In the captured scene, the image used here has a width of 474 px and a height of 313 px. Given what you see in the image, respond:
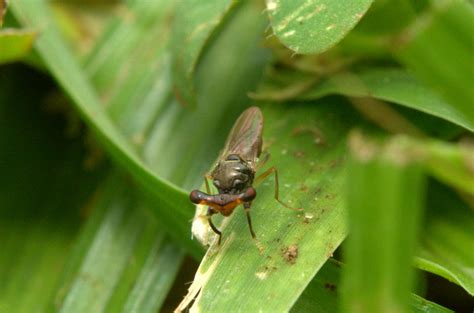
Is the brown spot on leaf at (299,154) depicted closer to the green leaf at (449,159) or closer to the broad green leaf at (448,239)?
the broad green leaf at (448,239)

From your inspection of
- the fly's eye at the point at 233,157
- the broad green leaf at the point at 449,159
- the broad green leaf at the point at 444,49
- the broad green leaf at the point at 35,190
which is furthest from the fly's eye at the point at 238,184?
the broad green leaf at the point at 449,159

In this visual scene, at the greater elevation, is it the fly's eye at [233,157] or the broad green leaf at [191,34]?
the broad green leaf at [191,34]

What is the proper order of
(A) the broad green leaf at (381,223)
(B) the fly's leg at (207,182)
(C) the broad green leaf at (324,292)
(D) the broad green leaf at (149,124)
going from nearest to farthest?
(A) the broad green leaf at (381,223) → (C) the broad green leaf at (324,292) → (B) the fly's leg at (207,182) → (D) the broad green leaf at (149,124)

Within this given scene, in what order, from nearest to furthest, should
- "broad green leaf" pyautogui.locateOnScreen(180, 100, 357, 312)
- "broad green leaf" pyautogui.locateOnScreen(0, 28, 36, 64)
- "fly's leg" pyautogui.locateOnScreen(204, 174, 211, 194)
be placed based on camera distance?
"broad green leaf" pyautogui.locateOnScreen(180, 100, 357, 312) < "fly's leg" pyautogui.locateOnScreen(204, 174, 211, 194) < "broad green leaf" pyautogui.locateOnScreen(0, 28, 36, 64)

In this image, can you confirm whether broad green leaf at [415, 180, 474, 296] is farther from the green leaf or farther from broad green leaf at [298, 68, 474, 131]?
the green leaf

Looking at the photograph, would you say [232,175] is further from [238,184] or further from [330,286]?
Answer: [330,286]

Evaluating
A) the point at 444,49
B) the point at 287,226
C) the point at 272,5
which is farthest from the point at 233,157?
the point at 444,49

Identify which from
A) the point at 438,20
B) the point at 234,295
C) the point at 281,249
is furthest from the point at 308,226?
the point at 438,20

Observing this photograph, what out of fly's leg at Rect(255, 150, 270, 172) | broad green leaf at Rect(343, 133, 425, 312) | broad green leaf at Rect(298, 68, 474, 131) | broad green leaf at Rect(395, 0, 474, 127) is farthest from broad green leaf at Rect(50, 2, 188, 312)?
→ broad green leaf at Rect(395, 0, 474, 127)
